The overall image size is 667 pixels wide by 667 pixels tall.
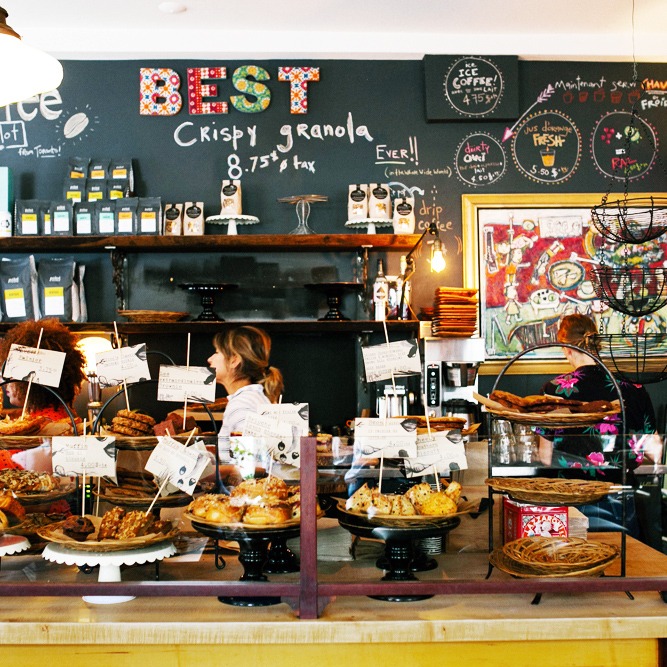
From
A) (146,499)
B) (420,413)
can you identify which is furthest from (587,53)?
(146,499)

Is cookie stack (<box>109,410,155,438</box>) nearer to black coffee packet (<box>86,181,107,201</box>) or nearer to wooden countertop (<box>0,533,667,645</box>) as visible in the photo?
wooden countertop (<box>0,533,667,645</box>)

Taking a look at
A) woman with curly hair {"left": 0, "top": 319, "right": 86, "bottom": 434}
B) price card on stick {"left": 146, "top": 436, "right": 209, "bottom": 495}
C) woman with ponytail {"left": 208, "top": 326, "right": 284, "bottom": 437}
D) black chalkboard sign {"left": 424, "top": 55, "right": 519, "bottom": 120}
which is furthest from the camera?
black chalkboard sign {"left": 424, "top": 55, "right": 519, "bottom": 120}

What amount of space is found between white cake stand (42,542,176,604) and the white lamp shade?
3.96ft

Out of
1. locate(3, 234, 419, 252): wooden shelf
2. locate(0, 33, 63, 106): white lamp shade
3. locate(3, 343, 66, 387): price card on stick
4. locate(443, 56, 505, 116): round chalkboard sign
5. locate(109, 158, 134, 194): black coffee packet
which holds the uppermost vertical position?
locate(443, 56, 505, 116): round chalkboard sign

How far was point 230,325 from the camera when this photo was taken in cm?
498

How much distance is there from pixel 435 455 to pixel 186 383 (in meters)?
0.73

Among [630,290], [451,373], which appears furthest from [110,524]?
[451,373]

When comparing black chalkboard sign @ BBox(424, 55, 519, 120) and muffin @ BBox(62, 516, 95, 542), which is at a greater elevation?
black chalkboard sign @ BBox(424, 55, 519, 120)

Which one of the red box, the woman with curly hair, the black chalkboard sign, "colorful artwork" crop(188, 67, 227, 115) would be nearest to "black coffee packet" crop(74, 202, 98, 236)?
"colorful artwork" crop(188, 67, 227, 115)

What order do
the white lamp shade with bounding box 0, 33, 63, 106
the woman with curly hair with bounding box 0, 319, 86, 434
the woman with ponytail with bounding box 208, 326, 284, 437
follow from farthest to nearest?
the woman with ponytail with bounding box 208, 326, 284, 437 < the woman with curly hair with bounding box 0, 319, 86, 434 < the white lamp shade with bounding box 0, 33, 63, 106

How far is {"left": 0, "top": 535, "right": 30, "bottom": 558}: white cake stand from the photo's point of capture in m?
1.93

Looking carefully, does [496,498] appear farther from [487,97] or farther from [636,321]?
[487,97]

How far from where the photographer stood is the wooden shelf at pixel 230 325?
4.88 meters

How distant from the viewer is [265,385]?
13.5 feet
